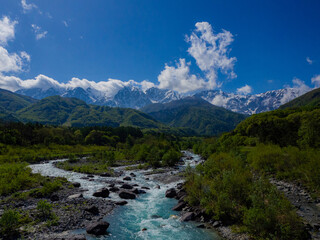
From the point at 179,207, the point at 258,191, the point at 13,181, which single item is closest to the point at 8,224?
the point at 13,181

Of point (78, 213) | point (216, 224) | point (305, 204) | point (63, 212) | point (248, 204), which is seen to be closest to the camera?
point (216, 224)

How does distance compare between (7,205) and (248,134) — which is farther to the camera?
(248,134)

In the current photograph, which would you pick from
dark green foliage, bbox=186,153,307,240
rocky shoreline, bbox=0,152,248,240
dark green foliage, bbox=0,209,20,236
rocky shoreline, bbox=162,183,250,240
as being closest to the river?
rocky shoreline, bbox=162,183,250,240

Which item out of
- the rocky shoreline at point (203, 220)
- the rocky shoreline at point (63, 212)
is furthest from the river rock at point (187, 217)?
the rocky shoreline at point (63, 212)

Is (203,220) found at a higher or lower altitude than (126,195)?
higher

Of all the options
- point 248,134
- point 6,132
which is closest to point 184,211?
point 248,134

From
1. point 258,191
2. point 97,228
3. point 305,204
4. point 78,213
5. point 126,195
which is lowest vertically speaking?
point 126,195

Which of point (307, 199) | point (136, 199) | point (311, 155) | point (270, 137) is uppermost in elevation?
point (270, 137)

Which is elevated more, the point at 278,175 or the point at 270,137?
the point at 270,137

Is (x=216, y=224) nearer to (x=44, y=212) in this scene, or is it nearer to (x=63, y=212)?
(x=63, y=212)

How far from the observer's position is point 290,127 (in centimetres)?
8950

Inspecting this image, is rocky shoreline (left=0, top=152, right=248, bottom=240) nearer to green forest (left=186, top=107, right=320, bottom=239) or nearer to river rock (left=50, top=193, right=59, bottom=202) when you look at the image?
river rock (left=50, top=193, right=59, bottom=202)

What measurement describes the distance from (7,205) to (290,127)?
349 ft

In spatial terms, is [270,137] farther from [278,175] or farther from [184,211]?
[184,211]
